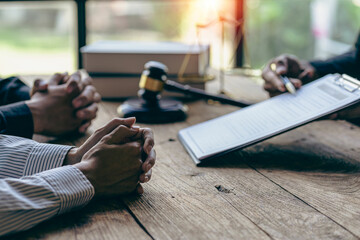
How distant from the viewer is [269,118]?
1.15m

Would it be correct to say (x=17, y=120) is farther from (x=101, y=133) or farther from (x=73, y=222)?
(x=73, y=222)

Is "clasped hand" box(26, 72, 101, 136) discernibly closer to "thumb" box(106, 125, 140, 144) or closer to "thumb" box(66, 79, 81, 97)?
"thumb" box(66, 79, 81, 97)

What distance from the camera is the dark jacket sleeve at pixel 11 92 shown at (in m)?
1.41

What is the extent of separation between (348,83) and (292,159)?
9.5 inches

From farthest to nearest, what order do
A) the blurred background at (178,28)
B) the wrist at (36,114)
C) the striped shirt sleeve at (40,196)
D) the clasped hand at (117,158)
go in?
the blurred background at (178,28)
the wrist at (36,114)
the clasped hand at (117,158)
the striped shirt sleeve at (40,196)

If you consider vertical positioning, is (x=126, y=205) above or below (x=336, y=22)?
below

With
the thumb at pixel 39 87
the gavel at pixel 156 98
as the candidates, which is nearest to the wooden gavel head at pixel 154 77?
the gavel at pixel 156 98

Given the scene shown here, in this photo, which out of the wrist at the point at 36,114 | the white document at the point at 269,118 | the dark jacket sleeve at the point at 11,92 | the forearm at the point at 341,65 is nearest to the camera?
the white document at the point at 269,118

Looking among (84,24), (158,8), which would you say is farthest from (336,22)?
(84,24)

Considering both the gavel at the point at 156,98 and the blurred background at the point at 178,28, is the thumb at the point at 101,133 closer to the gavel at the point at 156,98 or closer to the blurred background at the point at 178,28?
the gavel at the point at 156,98

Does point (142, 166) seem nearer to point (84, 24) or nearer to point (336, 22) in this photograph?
point (84, 24)

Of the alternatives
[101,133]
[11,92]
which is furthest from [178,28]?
[101,133]

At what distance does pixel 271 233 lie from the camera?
2.44 feet

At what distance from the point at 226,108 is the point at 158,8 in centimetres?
388
